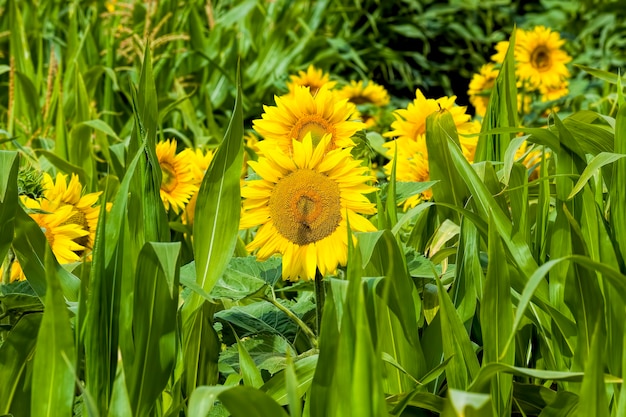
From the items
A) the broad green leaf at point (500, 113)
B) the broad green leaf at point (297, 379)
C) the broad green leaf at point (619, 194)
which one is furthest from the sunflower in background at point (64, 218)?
the broad green leaf at point (619, 194)

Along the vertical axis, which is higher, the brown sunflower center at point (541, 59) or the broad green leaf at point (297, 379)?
the brown sunflower center at point (541, 59)

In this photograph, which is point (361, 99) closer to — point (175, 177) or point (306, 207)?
point (175, 177)

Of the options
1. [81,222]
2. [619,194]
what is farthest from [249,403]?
[81,222]

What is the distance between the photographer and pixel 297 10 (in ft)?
13.7

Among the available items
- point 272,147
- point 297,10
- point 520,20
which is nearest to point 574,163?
point 272,147

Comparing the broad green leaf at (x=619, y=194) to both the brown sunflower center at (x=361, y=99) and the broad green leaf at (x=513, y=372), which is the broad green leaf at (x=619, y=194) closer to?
the broad green leaf at (x=513, y=372)

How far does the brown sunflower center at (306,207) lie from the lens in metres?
1.18

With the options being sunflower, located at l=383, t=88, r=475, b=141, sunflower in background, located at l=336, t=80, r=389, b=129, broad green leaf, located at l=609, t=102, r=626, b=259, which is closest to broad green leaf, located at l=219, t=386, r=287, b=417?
broad green leaf, located at l=609, t=102, r=626, b=259

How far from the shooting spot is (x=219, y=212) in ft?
4.02

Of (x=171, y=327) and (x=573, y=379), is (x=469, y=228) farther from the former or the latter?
(x=171, y=327)

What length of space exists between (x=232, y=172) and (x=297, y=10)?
10.1 feet

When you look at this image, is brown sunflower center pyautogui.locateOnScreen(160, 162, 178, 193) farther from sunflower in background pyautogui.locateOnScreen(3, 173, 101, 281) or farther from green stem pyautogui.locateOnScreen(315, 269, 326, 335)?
green stem pyautogui.locateOnScreen(315, 269, 326, 335)

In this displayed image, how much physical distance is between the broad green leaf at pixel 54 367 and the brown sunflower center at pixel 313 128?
1.49 ft

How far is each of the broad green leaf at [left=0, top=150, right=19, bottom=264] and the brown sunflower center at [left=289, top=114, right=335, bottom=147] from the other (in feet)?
1.30
